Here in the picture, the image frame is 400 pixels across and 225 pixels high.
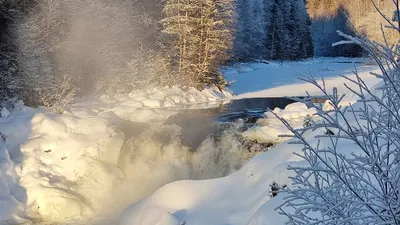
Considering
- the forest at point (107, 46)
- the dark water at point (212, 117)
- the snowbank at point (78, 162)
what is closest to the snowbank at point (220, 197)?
the snowbank at point (78, 162)

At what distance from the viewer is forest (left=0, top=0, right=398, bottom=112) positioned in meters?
15.0

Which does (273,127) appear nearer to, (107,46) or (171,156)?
(171,156)

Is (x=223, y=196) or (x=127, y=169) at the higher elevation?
(x=223, y=196)

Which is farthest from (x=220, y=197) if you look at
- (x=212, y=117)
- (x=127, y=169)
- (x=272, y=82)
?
(x=272, y=82)

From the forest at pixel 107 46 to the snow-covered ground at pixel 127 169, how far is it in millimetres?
1879

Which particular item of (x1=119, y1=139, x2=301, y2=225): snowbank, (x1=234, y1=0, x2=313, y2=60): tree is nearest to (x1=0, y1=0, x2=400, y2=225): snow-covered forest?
(x1=119, y1=139, x2=301, y2=225): snowbank

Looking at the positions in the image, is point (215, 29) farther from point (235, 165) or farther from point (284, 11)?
point (284, 11)

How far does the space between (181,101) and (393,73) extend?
18403 millimetres

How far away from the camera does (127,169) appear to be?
37.8 feet

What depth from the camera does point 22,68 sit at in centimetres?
1497

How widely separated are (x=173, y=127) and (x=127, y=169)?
285 cm

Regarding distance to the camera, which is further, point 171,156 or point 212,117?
point 212,117

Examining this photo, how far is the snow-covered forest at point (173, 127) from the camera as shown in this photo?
210 centimetres

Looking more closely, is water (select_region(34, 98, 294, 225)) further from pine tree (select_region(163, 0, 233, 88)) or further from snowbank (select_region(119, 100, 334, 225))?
pine tree (select_region(163, 0, 233, 88))
